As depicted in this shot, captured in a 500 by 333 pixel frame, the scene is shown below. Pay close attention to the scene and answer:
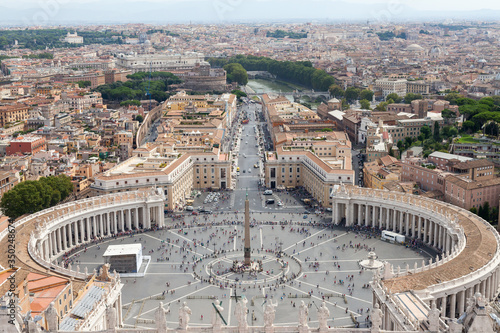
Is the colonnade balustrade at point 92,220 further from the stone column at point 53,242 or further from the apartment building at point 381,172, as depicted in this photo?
the apartment building at point 381,172

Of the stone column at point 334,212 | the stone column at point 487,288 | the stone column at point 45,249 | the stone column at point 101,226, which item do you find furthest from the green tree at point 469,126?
the stone column at point 45,249

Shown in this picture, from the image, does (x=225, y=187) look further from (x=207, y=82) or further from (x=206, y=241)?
(x=207, y=82)

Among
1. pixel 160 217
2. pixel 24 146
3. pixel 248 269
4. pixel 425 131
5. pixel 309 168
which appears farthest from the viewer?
pixel 425 131

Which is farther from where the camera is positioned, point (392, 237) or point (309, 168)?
point (309, 168)

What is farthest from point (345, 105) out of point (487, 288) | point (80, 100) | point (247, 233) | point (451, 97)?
point (487, 288)

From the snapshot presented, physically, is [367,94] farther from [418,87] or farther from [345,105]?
[418,87]

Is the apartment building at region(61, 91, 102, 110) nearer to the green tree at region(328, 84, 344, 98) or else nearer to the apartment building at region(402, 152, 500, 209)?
the green tree at region(328, 84, 344, 98)
